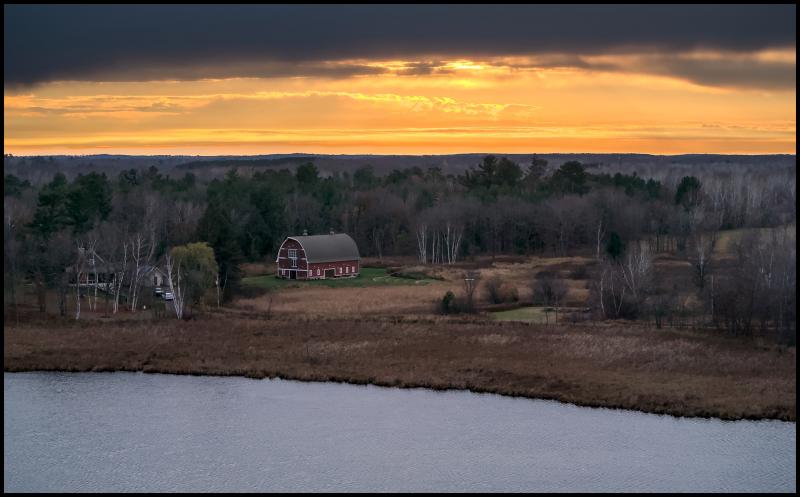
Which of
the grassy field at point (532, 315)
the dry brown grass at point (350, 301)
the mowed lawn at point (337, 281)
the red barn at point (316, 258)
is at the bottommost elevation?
the grassy field at point (532, 315)

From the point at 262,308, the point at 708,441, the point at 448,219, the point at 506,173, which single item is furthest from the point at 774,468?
the point at 506,173

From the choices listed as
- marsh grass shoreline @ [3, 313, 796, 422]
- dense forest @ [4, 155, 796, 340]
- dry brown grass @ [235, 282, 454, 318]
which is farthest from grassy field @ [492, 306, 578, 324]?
dry brown grass @ [235, 282, 454, 318]

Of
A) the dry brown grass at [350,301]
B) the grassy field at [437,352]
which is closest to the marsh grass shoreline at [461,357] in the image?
the grassy field at [437,352]

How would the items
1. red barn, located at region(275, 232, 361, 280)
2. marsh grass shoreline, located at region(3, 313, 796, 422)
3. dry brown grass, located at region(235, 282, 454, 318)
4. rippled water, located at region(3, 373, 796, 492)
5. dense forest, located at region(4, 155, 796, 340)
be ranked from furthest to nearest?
red barn, located at region(275, 232, 361, 280)
dense forest, located at region(4, 155, 796, 340)
dry brown grass, located at region(235, 282, 454, 318)
marsh grass shoreline, located at region(3, 313, 796, 422)
rippled water, located at region(3, 373, 796, 492)

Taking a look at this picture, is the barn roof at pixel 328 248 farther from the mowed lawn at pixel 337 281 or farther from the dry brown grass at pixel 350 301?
the dry brown grass at pixel 350 301

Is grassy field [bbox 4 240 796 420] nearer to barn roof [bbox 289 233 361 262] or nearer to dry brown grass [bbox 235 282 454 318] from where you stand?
dry brown grass [bbox 235 282 454 318]
